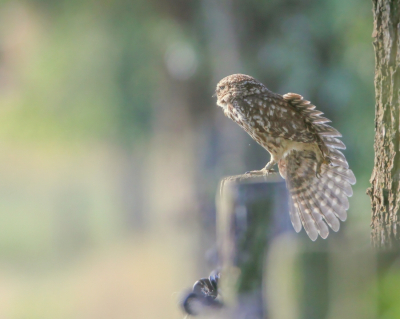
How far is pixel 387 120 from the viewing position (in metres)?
2.07

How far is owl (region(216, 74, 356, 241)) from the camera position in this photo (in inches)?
106

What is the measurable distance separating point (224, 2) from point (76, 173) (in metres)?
12.3

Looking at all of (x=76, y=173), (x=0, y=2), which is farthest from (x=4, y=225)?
(x=0, y=2)

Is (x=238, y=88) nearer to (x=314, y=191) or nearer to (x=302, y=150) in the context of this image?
(x=302, y=150)

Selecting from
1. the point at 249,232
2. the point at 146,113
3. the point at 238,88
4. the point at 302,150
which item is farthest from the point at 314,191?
Result: the point at 146,113

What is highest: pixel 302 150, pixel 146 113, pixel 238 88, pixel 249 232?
pixel 146 113

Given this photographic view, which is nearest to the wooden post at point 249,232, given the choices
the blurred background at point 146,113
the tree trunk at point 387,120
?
the blurred background at point 146,113

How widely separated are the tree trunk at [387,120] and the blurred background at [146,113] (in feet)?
1.53

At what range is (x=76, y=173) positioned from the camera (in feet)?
61.3

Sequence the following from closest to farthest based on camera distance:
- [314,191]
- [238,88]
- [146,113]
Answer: [314,191], [238,88], [146,113]

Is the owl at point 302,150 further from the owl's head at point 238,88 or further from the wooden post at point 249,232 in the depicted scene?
the wooden post at point 249,232

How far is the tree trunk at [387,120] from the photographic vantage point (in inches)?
80.4

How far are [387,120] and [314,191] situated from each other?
82 centimetres

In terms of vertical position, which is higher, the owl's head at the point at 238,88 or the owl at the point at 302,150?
the owl's head at the point at 238,88
